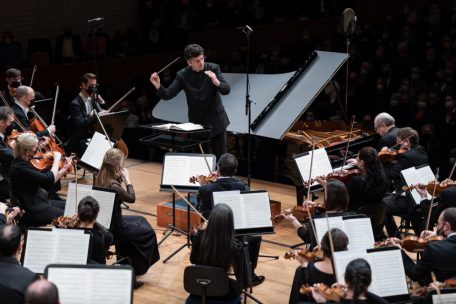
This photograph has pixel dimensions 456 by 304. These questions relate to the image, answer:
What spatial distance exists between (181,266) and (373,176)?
6.54ft

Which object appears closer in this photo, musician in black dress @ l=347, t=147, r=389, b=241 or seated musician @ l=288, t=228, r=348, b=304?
seated musician @ l=288, t=228, r=348, b=304

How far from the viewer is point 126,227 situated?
6766 millimetres

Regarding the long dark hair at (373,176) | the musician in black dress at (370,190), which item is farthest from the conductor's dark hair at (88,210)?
the long dark hair at (373,176)

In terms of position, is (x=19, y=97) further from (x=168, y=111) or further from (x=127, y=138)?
(x=127, y=138)

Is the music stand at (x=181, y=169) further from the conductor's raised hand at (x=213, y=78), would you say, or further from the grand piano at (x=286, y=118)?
the grand piano at (x=286, y=118)

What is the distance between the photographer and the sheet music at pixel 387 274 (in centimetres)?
521

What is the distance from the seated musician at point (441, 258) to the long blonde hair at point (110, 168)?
2.45m

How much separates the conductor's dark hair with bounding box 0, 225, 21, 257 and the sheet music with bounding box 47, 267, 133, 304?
317 millimetres

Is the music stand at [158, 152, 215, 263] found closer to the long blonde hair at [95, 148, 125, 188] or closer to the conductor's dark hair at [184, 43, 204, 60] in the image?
the long blonde hair at [95, 148, 125, 188]

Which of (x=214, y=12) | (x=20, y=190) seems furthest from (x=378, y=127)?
(x=214, y=12)

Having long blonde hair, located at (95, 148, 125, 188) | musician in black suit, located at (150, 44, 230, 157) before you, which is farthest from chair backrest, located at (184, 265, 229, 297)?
musician in black suit, located at (150, 44, 230, 157)

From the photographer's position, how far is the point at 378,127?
8.26 meters

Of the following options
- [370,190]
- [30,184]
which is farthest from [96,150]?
[370,190]

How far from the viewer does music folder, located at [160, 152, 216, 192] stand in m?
7.38
